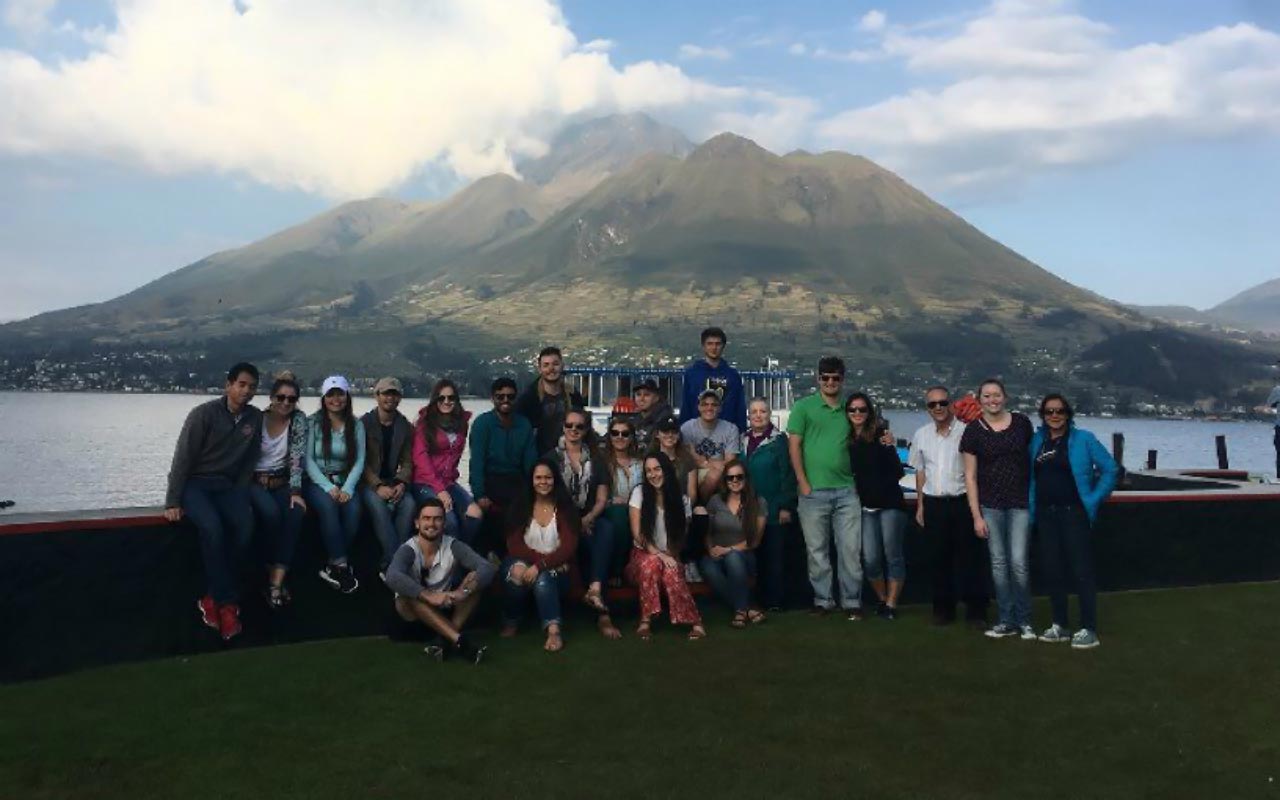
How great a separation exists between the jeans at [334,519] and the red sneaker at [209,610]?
822 mm

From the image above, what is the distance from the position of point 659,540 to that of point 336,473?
2448mm

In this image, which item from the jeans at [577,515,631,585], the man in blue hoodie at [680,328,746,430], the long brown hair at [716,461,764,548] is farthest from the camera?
the man in blue hoodie at [680,328,746,430]

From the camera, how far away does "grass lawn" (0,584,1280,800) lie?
4.69 metres

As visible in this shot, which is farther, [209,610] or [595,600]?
[595,600]

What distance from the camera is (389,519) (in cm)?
734

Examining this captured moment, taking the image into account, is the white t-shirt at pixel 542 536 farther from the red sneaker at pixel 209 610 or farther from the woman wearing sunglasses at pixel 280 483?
the red sneaker at pixel 209 610

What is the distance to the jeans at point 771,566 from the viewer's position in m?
8.22

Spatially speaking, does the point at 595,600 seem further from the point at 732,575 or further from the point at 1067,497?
the point at 1067,497

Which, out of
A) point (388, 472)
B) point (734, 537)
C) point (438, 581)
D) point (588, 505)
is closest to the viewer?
point (438, 581)

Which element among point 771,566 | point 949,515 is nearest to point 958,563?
point 949,515

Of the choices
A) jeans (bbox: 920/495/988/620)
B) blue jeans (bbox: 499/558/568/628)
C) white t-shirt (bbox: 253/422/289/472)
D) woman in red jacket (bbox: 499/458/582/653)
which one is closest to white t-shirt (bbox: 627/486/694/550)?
woman in red jacket (bbox: 499/458/582/653)

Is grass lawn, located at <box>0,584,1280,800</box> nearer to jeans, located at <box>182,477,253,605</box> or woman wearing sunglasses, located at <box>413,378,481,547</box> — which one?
jeans, located at <box>182,477,253,605</box>

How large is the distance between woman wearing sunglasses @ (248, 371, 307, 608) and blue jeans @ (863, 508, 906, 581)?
14.5 feet

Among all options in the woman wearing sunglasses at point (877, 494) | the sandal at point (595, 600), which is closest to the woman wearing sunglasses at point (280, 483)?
the sandal at point (595, 600)
